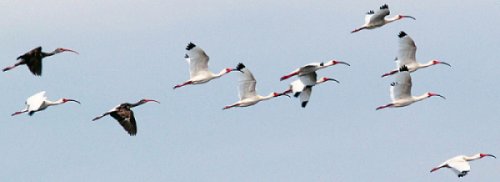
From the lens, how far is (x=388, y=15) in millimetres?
87875

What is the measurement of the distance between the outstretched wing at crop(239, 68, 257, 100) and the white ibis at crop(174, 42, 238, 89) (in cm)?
261

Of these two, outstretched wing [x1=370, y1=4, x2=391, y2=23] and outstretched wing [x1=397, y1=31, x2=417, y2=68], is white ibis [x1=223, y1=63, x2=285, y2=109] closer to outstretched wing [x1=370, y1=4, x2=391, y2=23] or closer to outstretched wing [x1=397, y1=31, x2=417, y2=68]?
outstretched wing [x1=370, y1=4, x2=391, y2=23]

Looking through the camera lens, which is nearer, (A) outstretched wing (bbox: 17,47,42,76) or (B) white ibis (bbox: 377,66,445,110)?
(A) outstretched wing (bbox: 17,47,42,76)

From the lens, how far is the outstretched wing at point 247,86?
86.8 meters

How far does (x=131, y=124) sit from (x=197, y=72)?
3136mm

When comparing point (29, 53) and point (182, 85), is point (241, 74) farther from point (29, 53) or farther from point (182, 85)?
point (29, 53)

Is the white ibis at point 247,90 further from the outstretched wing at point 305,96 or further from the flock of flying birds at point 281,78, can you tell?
the outstretched wing at point 305,96

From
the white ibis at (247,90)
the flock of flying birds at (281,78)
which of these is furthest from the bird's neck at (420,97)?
the white ibis at (247,90)

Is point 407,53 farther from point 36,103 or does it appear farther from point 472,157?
point 36,103

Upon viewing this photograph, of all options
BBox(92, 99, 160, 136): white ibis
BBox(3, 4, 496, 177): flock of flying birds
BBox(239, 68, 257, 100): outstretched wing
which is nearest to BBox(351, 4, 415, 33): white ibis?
BBox(3, 4, 496, 177): flock of flying birds

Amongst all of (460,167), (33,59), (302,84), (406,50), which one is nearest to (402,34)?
(406,50)

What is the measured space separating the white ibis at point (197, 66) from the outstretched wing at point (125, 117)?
2.00m

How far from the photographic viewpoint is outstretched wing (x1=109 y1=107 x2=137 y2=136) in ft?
275

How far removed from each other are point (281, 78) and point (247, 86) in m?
1.82
